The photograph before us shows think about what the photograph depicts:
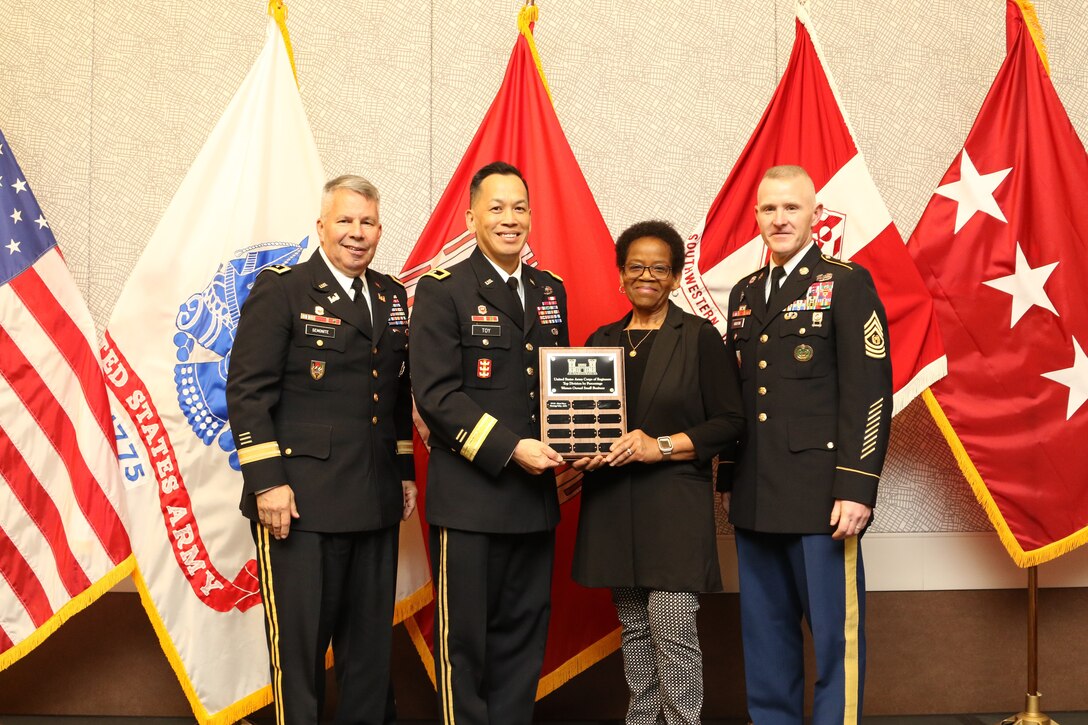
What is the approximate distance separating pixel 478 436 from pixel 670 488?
56 cm

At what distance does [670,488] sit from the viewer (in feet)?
7.88

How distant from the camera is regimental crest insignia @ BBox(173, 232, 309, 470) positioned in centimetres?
288

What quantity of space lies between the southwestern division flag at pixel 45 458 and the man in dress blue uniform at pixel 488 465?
1.21m

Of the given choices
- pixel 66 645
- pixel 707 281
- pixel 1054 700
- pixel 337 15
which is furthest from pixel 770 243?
pixel 66 645

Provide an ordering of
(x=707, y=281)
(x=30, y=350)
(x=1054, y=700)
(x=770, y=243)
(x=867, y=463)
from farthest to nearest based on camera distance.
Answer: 1. (x=1054, y=700)
2. (x=707, y=281)
3. (x=30, y=350)
4. (x=770, y=243)
5. (x=867, y=463)

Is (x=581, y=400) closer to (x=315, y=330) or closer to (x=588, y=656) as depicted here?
(x=315, y=330)

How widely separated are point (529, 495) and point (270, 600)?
2.44 feet

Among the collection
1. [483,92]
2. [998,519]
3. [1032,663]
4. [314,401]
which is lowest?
[1032,663]

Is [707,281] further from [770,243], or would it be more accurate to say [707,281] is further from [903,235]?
[903,235]

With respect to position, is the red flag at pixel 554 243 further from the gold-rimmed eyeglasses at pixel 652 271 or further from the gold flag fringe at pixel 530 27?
the gold-rimmed eyeglasses at pixel 652 271

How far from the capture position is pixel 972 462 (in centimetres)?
296

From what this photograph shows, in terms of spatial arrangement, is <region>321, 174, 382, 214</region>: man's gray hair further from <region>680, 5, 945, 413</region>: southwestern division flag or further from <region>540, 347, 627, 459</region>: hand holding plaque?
<region>680, 5, 945, 413</region>: southwestern division flag

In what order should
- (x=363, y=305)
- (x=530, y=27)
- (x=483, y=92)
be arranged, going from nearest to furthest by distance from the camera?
1. (x=363, y=305)
2. (x=530, y=27)
3. (x=483, y=92)

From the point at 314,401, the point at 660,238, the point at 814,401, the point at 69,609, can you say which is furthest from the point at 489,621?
the point at 69,609
